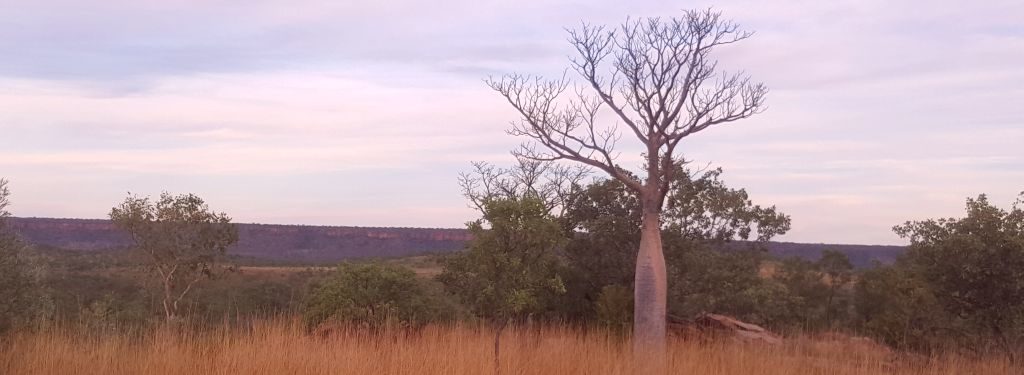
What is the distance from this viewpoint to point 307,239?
8225 centimetres

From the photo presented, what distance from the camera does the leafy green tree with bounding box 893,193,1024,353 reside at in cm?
1095

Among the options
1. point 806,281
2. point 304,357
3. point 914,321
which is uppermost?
point 806,281

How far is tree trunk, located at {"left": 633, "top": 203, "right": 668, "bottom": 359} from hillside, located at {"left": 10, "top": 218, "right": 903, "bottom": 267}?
65135 millimetres

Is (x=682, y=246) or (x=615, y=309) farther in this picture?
(x=682, y=246)

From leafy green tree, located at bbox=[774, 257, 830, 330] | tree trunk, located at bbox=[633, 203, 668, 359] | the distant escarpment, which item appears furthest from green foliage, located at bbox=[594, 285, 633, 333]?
the distant escarpment

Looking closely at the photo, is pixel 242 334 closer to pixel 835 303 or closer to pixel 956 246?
pixel 956 246

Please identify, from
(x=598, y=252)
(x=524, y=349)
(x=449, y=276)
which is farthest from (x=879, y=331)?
(x=524, y=349)

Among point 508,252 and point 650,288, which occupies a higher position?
point 508,252

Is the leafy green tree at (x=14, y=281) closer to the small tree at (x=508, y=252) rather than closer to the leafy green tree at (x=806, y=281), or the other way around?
the small tree at (x=508, y=252)

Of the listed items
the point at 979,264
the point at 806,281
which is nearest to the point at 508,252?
the point at 979,264

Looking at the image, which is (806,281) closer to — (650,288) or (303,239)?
(650,288)

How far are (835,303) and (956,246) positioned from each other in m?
17.8

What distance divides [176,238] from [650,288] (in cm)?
1265

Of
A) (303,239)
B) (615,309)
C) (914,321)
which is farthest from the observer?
(303,239)
